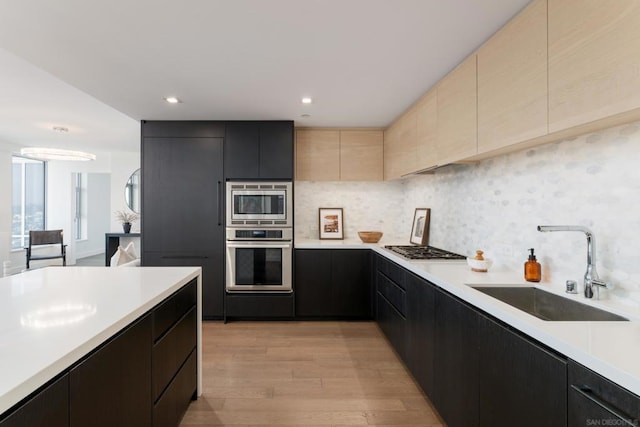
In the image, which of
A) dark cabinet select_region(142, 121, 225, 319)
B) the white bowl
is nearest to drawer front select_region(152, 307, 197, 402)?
dark cabinet select_region(142, 121, 225, 319)

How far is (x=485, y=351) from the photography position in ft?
4.82

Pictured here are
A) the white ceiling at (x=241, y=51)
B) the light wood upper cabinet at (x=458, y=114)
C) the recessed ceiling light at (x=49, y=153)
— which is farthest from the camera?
the recessed ceiling light at (x=49, y=153)

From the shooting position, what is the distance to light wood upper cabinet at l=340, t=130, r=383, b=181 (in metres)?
4.09

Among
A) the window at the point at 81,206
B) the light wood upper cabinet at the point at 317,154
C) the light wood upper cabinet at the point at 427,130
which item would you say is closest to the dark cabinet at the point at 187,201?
the light wood upper cabinet at the point at 317,154

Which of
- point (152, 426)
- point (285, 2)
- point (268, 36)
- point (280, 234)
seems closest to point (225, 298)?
point (280, 234)

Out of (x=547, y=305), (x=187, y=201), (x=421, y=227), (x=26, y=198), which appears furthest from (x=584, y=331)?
(x=26, y=198)

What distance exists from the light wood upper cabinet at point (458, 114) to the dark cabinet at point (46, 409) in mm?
2207

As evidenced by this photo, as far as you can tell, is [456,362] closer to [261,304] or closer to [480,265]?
[480,265]

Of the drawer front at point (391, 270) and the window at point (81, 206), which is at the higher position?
the window at point (81, 206)

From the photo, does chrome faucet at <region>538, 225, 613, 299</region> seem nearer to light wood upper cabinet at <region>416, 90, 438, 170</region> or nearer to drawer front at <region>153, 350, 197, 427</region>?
light wood upper cabinet at <region>416, 90, 438, 170</region>

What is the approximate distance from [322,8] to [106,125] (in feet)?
14.1

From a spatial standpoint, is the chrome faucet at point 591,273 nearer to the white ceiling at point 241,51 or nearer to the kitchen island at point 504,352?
the kitchen island at point 504,352

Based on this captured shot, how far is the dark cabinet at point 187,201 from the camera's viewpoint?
376 cm

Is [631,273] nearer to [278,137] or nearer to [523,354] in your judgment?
[523,354]
